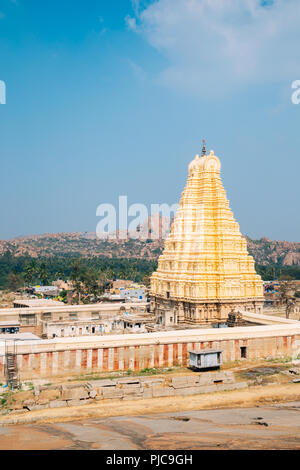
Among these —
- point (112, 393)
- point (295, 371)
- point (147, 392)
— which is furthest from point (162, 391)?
point (295, 371)

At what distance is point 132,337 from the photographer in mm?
32500

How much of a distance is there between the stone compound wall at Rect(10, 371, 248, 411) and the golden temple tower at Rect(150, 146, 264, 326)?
→ 16261 mm

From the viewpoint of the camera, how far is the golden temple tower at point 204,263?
44719 mm

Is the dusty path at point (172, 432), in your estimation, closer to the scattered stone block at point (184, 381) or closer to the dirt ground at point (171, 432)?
the dirt ground at point (171, 432)

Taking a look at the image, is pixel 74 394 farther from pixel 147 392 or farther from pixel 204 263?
pixel 204 263

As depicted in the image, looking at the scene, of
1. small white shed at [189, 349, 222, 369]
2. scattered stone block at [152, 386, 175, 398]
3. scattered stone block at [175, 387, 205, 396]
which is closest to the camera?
scattered stone block at [152, 386, 175, 398]

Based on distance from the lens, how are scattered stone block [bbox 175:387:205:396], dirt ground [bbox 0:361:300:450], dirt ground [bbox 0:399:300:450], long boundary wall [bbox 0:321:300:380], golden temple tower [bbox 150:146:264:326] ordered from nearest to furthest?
dirt ground [bbox 0:399:300:450] → dirt ground [bbox 0:361:300:450] → scattered stone block [bbox 175:387:205:396] → long boundary wall [bbox 0:321:300:380] → golden temple tower [bbox 150:146:264:326]

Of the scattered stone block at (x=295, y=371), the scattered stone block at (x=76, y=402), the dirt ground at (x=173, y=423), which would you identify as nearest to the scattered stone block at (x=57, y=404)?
the scattered stone block at (x=76, y=402)

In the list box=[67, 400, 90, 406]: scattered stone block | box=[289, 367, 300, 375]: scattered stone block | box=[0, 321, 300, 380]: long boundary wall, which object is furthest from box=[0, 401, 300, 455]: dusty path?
box=[0, 321, 300, 380]: long boundary wall

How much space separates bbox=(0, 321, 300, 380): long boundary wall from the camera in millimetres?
29516

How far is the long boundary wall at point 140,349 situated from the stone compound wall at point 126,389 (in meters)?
3.07

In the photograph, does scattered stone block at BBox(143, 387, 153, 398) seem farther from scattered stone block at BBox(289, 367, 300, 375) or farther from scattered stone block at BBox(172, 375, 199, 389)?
scattered stone block at BBox(289, 367, 300, 375)
